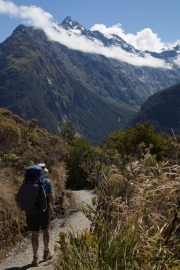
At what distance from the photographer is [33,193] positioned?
671 centimetres

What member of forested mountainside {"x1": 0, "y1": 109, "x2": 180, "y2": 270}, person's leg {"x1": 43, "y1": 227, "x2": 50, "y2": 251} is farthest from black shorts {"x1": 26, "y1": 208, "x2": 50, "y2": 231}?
forested mountainside {"x1": 0, "y1": 109, "x2": 180, "y2": 270}

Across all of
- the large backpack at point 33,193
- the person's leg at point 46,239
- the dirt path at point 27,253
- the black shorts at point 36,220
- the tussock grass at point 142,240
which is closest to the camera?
the tussock grass at point 142,240

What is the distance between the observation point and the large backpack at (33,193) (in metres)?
6.70

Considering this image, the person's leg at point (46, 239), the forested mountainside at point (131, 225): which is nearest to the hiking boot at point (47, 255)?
the person's leg at point (46, 239)

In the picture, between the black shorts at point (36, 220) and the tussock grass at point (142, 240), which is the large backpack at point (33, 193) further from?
the tussock grass at point (142, 240)

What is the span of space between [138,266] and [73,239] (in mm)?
1356

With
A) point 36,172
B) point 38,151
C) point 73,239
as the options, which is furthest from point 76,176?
point 73,239

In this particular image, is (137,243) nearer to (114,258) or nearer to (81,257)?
(114,258)

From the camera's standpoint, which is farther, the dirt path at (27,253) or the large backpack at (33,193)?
the dirt path at (27,253)

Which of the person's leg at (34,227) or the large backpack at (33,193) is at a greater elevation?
the large backpack at (33,193)

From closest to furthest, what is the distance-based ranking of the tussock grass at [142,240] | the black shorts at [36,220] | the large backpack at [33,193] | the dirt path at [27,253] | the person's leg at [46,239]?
the tussock grass at [142,240] → the large backpack at [33,193] → the black shorts at [36,220] → the dirt path at [27,253] → the person's leg at [46,239]

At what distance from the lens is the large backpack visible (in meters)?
6.70

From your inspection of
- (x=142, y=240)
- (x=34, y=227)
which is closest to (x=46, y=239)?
(x=34, y=227)

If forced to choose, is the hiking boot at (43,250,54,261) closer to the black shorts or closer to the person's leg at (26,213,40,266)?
the person's leg at (26,213,40,266)
